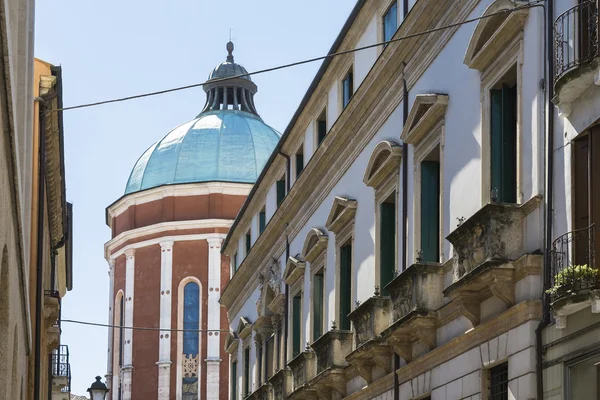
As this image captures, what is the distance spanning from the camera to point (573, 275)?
15242 millimetres

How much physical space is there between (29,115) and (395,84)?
669cm

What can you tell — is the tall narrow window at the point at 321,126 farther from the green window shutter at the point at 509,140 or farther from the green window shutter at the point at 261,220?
the green window shutter at the point at 509,140

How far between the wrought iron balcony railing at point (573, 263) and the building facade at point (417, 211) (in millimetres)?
912

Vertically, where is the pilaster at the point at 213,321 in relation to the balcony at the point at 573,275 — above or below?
above

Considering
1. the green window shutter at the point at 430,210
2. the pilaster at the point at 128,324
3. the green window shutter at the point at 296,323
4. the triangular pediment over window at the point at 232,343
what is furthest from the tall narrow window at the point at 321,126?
the pilaster at the point at 128,324

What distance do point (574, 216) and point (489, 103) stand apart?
353cm

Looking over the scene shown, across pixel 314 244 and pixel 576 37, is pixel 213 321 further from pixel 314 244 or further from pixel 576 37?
pixel 576 37

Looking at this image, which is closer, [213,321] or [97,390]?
[97,390]

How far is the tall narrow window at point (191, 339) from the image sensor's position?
5606cm

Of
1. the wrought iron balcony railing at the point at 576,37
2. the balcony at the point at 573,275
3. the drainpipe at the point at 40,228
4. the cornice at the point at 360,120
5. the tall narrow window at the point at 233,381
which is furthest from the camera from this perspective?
the tall narrow window at the point at 233,381

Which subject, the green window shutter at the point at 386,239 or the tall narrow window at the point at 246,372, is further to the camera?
the tall narrow window at the point at 246,372

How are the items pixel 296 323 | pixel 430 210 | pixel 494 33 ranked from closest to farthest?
pixel 494 33
pixel 430 210
pixel 296 323

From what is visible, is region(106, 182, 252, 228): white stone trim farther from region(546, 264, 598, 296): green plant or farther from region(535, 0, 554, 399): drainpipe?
region(546, 264, 598, 296): green plant

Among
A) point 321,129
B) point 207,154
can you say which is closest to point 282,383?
point 321,129
